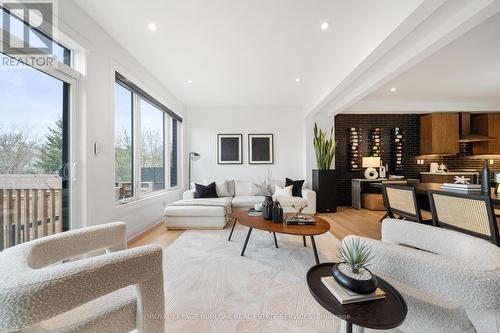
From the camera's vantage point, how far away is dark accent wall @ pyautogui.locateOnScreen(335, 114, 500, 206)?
553cm

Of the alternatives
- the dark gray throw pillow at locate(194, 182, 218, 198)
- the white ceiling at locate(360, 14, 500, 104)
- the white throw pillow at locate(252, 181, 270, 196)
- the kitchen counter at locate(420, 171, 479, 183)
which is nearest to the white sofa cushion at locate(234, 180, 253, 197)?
the white throw pillow at locate(252, 181, 270, 196)

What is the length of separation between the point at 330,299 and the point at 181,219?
121 inches

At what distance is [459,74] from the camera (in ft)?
11.8

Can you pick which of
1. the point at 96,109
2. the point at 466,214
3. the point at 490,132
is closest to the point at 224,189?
the point at 96,109

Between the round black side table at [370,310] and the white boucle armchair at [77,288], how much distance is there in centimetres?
79

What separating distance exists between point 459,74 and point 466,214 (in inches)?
133

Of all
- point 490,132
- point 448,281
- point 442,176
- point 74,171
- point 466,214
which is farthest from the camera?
point 442,176

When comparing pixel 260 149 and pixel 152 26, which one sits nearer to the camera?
pixel 152 26

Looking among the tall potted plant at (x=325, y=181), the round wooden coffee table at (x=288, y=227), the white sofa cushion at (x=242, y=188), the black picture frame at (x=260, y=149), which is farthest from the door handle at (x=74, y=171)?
the tall potted plant at (x=325, y=181)

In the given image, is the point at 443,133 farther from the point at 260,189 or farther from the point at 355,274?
the point at 355,274

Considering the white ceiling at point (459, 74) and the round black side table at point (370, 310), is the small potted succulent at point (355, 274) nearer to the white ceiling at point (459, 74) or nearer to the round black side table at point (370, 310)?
the round black side table at point (370, 310)

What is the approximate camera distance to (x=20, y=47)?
5.39 ft

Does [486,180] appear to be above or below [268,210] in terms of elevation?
above

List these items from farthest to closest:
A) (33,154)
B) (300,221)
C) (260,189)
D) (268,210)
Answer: (260,189), (268,210), (300,221), (33,154)
